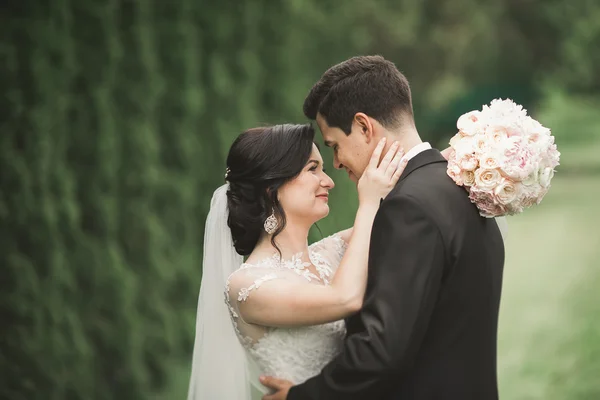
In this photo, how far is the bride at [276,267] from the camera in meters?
2.14

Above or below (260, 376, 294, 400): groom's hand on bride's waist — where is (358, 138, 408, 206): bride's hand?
above

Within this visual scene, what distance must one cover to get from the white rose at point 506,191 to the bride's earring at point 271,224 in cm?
72

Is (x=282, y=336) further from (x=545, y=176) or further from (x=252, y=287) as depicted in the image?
(x=545, y=176)

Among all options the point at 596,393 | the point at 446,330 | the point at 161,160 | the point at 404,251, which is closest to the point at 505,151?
the point at 404,251

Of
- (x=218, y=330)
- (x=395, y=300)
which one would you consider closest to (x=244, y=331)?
(x=218, y=330)

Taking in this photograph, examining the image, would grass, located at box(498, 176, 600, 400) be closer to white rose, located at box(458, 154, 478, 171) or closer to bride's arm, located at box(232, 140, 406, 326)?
bride's arm, located at box(232, 140, 406, 326)

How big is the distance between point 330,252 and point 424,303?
28.1 inches

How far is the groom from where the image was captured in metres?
1.90

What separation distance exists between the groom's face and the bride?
0.16 ft

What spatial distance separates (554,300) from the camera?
5598 millimetres

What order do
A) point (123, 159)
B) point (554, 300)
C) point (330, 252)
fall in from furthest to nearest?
point (554, 300) < point (123, 159) < point (330, 252)

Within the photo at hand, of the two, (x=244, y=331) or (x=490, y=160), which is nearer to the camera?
(x=490, y=160)

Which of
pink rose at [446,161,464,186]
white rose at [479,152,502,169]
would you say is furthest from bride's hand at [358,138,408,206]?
white rose at [479,152,502,169]

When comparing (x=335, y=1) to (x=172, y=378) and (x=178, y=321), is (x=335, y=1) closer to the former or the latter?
(x=178, y=321)
